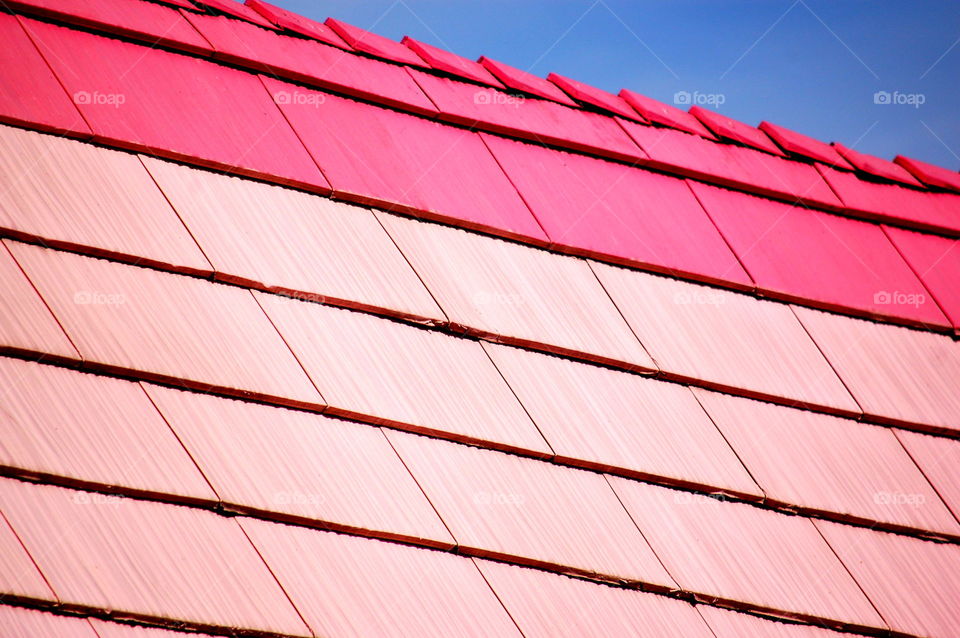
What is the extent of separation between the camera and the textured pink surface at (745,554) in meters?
3.73

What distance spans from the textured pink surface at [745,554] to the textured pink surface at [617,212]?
1.09 m

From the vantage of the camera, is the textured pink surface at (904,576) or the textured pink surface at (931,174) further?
the textured pink surface at (931,174)

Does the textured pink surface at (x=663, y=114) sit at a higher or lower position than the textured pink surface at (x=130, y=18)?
lower

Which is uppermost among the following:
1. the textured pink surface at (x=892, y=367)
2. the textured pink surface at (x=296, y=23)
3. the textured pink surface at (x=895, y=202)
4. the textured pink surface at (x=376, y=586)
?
the textured pink surface at (x=296, y=23)

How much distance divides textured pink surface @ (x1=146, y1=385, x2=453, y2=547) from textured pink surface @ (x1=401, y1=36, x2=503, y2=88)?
6.30ft

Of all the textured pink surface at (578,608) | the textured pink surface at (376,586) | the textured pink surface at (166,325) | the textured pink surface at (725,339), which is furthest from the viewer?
the textured pink surface at (725,339)

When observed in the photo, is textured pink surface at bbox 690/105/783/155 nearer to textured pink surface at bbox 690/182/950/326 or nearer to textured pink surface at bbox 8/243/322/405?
textured pink surface at bbox 690/182/950/326

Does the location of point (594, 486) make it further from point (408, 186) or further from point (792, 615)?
point (408, 186)

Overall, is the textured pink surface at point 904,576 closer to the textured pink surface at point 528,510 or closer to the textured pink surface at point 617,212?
the textured pink surface at point 528,510

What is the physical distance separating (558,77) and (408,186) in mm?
1297

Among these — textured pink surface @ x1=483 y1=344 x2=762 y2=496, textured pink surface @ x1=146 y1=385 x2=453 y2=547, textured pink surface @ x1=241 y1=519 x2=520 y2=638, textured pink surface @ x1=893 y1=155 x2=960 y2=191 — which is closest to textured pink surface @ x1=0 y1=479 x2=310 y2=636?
textured pink surface @ x1=241 y1=519 x2=520 y2=638

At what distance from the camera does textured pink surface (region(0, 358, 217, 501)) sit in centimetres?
298

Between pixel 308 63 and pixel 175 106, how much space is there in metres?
0.65

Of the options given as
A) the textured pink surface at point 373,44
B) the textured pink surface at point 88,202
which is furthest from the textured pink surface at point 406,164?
the textured pink surface at point 88,202
